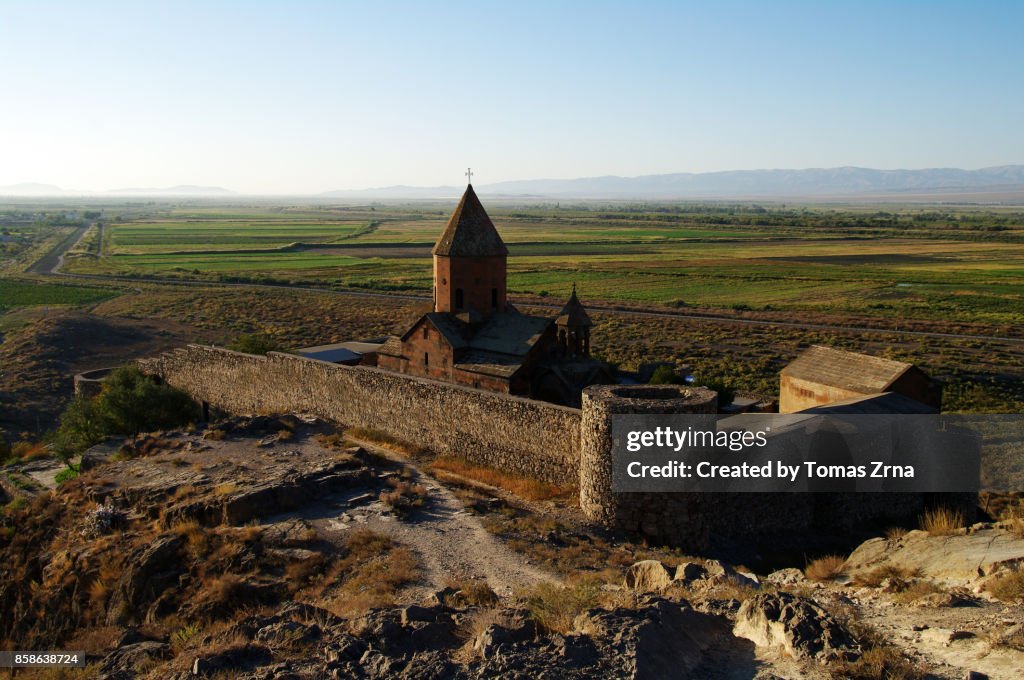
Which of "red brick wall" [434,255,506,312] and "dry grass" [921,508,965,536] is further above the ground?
"red brick wall" [434,255,506,312]

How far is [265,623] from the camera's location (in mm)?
7457

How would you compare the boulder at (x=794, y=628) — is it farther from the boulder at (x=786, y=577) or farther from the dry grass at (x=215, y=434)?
the dry grass at (x=215, y=434)

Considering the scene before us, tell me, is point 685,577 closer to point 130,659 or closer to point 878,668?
point 878,668

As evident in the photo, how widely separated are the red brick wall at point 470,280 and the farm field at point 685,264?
29.5m

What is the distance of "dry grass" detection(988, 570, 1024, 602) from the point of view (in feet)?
23.0

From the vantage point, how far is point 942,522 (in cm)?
1031

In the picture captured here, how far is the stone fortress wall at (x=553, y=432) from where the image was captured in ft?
37.1

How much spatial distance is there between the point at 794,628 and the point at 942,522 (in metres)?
5.22

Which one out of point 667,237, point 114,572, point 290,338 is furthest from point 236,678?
point 667,237

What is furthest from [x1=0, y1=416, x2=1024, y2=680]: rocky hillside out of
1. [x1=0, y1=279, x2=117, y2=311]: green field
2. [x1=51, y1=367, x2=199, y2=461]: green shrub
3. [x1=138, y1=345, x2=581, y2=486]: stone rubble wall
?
[x1=0, y1=279, x2=117, y2=311]: green field

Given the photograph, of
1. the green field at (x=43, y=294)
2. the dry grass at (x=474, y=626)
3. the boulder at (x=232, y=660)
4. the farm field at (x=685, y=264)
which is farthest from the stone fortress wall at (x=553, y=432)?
the green field at (x=43, y=294)

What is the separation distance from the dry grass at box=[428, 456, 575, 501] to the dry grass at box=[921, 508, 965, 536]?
517 centimetres

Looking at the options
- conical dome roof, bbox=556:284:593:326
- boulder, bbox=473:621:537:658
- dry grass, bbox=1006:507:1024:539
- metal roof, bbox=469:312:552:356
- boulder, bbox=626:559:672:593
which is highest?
conical dome roof, bbox=556:284:593:326

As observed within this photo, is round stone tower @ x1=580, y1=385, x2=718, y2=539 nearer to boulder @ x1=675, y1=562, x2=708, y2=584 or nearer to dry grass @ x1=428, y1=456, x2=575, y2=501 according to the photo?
dry grass @ x1=428, y1=456, x2=575, y2=501
